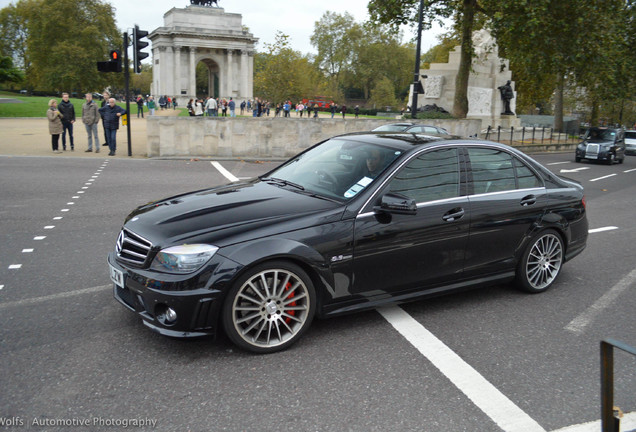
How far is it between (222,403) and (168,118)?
55.7ft

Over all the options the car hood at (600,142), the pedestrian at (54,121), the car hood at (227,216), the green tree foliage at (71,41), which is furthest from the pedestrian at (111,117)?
the green tree foliage at (71,41)

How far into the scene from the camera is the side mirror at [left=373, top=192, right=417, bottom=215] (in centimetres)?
450

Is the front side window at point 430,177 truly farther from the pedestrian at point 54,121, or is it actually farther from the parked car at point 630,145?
the parked car at point 630,145

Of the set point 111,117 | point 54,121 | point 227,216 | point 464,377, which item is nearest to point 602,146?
point 111,117

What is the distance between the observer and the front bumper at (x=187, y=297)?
3.88 meters

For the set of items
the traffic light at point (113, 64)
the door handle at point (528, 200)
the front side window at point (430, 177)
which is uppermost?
the traffic light at point (113, 64)

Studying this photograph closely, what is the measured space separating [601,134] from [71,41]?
75759 mm

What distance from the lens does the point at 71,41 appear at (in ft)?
262

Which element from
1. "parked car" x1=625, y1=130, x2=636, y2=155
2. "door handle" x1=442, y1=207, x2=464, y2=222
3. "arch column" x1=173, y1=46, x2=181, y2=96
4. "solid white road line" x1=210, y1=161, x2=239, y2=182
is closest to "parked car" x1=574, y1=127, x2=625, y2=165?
"parked car" x1=625, y1=130, x2=636, y2=155

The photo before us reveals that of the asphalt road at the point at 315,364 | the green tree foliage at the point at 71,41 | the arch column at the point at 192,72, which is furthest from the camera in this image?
the arch column at the point at 192,72

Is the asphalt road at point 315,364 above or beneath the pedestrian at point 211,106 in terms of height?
beneath

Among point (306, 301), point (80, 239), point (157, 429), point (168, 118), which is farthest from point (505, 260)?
point (168, 118)

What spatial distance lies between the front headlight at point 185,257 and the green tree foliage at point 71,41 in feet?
267

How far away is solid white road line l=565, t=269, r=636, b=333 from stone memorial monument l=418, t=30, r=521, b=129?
1161 inches
